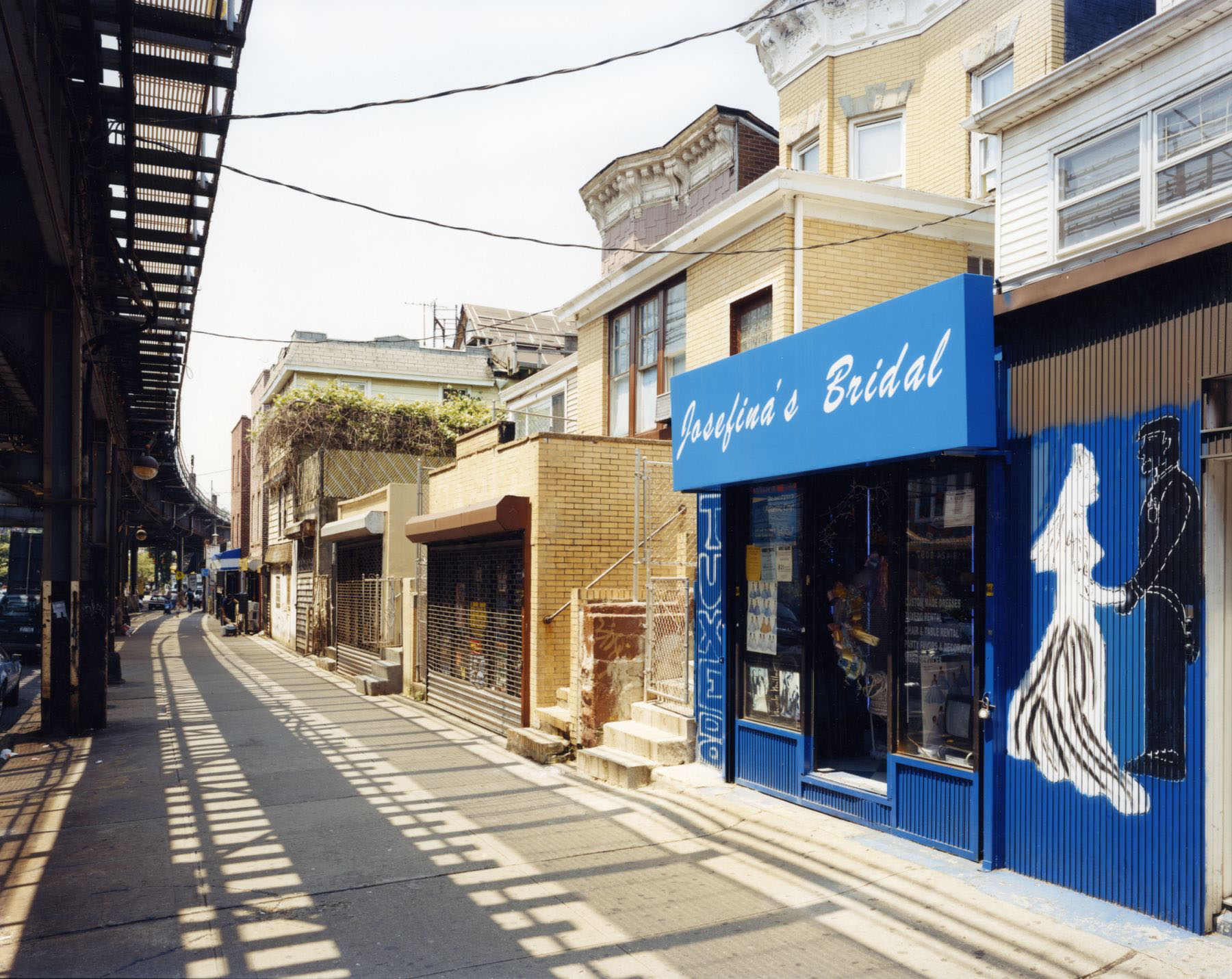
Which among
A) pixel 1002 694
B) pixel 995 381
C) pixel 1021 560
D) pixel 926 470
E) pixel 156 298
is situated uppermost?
pixel 156 298

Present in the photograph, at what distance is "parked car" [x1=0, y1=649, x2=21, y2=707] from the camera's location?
51.4 ft

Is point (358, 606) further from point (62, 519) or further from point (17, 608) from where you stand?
point (62, 519)

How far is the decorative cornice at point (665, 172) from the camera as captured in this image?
20.5 metres

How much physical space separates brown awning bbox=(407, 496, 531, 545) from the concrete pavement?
3321 mm

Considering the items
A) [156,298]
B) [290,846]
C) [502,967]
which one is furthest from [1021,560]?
[156,298]

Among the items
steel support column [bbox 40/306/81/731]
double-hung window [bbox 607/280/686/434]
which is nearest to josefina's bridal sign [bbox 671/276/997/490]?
double-hung window [bbox 607/280/686/434]

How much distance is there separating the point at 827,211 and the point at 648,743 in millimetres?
7251

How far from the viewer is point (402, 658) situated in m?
19.0

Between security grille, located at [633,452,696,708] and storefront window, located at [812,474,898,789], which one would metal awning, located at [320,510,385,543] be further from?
storefront window, located at [812,474,898,789]

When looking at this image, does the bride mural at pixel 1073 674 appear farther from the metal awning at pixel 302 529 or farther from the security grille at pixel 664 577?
the metal awning at pixel 302 529

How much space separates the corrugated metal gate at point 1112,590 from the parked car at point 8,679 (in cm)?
1551

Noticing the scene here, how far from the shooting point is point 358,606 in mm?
23422

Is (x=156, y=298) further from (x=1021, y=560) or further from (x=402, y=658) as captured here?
(x=1021, y=560)

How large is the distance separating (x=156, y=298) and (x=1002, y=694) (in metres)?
12.9
